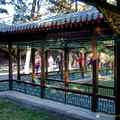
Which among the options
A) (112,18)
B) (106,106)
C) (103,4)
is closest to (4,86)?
(106,106)

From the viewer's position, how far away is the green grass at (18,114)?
5062 mm

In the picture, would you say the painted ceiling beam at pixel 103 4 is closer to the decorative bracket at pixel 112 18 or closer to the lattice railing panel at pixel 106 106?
the decorative bracket at pixel 112 18

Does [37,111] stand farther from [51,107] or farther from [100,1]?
[100,1]

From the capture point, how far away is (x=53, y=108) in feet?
17.6

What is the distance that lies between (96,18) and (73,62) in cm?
2143

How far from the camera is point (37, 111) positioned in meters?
5.65

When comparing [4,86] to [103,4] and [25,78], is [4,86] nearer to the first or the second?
[25,78]

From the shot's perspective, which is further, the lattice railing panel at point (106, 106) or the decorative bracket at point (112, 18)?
the lattice railing panel at point (106, 106)

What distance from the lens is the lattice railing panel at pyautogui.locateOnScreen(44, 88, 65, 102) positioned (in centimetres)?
582

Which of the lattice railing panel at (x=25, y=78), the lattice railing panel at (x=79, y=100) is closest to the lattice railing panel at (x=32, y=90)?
the lattice railing panel at (x=79, y=100)

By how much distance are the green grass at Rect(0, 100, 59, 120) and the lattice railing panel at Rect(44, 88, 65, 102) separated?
0.81 meters

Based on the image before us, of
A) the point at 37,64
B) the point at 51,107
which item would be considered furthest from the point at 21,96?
the point at 37,64

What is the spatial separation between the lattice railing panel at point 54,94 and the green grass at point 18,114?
0.81m

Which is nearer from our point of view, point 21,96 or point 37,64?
point 21,96
